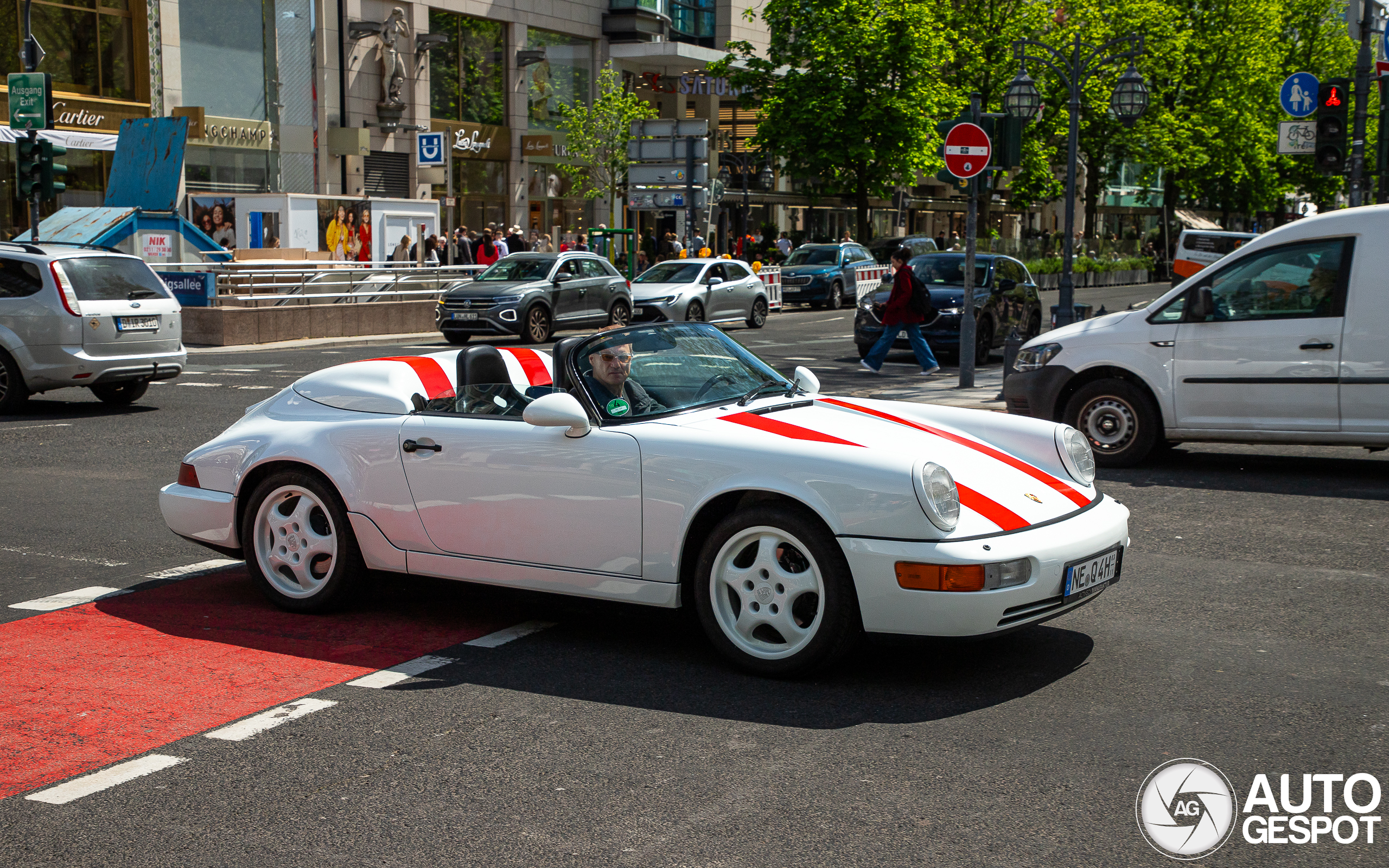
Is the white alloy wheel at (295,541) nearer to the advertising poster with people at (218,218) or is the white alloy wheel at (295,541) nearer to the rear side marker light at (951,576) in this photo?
the rear side marker light at (951,576)

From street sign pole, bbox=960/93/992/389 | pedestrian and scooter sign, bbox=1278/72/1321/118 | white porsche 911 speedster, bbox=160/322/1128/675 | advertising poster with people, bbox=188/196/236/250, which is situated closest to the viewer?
white porsche 911 speedster, bbox=160/322/1128/675

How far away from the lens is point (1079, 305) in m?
17.6

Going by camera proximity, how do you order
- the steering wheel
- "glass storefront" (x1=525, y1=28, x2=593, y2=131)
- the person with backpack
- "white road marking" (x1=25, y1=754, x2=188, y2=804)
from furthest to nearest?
1. "glass storefront" (x1=525, y1=28, x2=593, y2=131)
2. the person with backpack
3. the steering wheel
4. "white road marking" (x1=25, y1=754, x2=188, y2=804)

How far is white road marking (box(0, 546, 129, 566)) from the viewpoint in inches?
287

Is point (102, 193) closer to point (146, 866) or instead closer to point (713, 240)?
point (713, 240)

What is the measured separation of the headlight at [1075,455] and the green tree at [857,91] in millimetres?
38833

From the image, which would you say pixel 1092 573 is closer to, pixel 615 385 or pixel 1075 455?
pixel 1075 455

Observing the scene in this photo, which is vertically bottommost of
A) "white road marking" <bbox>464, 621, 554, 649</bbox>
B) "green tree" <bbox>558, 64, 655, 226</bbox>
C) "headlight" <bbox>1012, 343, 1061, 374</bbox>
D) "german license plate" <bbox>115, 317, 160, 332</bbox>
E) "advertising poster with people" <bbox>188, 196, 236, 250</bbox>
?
"white road marking" <bbox>464, 621, 554, 649</bbox>

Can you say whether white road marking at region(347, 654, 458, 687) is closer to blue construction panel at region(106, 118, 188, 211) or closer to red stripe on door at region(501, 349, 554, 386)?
red stripe on door at region(501, 349, 554, 386)

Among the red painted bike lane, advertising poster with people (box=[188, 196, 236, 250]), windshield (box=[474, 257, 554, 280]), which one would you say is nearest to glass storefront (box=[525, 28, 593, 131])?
advertising poster with people (box=[188, 196, 236, 250])

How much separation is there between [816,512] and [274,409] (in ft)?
9.06

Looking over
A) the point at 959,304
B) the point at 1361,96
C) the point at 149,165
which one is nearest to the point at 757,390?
the point at 959,304

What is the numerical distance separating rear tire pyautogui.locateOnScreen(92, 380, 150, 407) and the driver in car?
10.7 meters

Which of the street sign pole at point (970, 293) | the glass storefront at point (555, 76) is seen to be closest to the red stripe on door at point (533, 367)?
the street sign pole at point (970, 293)
